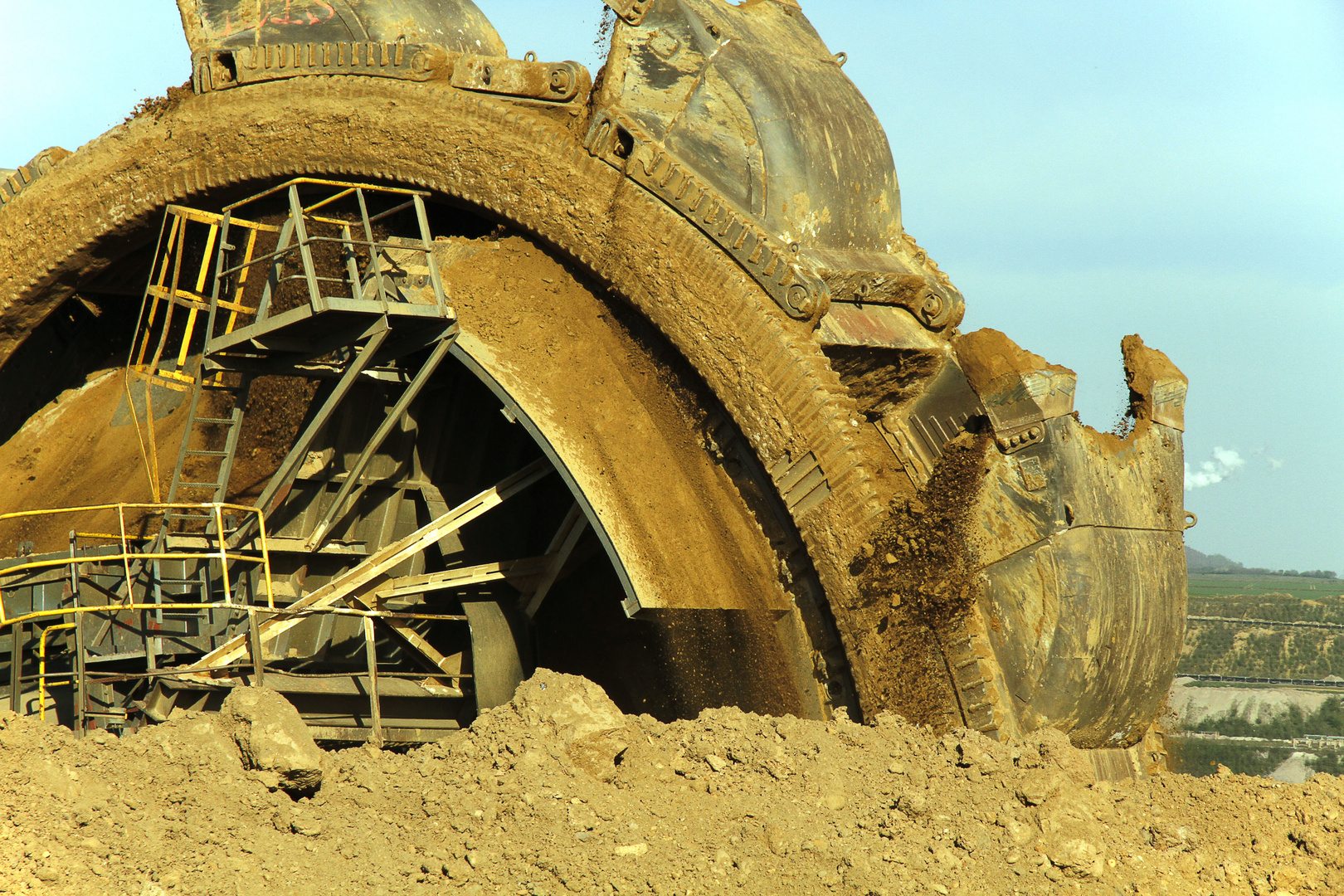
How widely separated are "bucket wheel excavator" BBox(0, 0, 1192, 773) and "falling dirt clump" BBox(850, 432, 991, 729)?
0.02 metres

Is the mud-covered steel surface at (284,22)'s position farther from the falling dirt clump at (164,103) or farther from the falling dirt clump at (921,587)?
the falling dirt clump at (921,587)

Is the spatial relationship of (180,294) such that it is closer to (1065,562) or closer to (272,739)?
(272,739)

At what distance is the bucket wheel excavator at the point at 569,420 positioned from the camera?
20.9 feet

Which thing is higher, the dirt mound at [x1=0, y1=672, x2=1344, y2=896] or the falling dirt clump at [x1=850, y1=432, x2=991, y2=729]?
the falling dirt clump at [x1=850, y1=432, x2=991, y2=729]

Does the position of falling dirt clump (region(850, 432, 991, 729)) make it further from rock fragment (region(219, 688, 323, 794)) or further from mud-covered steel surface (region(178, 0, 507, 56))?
mud-covered steel surface (region(178, 0, 507, 56))

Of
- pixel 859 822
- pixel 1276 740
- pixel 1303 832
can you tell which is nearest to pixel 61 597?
pixel 859 822

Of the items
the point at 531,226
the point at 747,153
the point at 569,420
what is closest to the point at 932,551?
the point at 569,420

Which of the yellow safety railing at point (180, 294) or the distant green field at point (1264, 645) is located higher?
the yellow safety railing at point (180, 294)

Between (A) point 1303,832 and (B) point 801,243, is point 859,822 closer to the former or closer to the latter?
(A) point 1303,832

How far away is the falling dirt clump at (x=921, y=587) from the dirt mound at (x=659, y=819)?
1.61ft

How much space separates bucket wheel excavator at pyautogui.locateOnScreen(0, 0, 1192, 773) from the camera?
6.38 m

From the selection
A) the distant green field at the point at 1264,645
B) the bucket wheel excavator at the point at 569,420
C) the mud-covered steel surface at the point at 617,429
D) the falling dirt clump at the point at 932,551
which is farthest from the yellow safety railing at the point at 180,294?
the distant green field at the point at 1264,645

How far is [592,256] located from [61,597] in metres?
5.05

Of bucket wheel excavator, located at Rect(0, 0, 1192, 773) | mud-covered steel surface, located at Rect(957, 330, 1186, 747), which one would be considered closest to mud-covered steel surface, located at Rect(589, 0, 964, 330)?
bucket wheel excavator, located at Rect(0, 0, 1192, 773)
